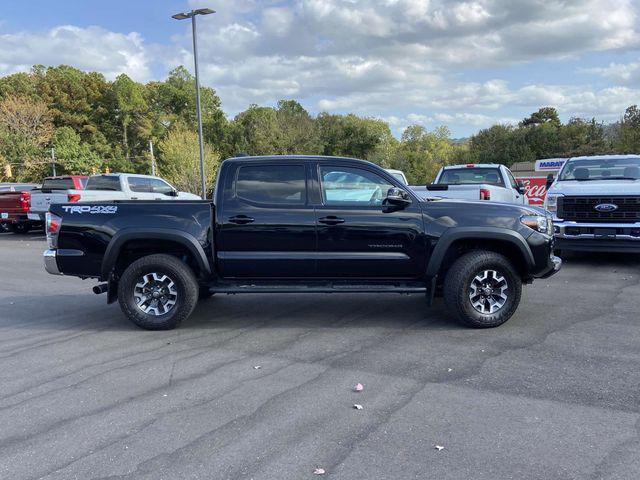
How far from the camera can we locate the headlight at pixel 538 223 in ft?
19.7

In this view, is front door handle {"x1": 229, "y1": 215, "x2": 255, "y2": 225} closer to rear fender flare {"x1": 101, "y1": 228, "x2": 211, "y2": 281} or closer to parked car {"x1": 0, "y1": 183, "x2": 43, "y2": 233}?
rear fender flare {"x1": 101, "y1": 228, "x2": 211, "y2": 281}

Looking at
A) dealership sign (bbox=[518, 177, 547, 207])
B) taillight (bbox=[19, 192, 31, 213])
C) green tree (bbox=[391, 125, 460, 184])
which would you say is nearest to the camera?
taillight (bbox=[19, 192, 31, 213])

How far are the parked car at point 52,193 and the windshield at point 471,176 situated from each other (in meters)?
9.63

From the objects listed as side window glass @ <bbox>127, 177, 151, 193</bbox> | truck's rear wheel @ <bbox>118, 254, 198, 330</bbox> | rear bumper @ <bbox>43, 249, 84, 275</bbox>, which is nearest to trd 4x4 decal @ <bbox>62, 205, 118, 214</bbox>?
rear bumper @ <bbox>43, 249, 84, 275</bbox>

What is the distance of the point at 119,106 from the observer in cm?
6347

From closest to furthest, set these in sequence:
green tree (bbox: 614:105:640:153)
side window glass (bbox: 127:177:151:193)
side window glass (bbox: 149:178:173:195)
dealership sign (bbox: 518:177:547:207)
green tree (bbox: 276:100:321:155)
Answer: side window glass (bbox: 127:177:151:193) → side window glass (bbox: 149:178:173:195) → dealership sign (bbox: 518:177:547:207) → green tree (bbox: 614:105:640:153) → green tree (bbox: 276:100:321:155)

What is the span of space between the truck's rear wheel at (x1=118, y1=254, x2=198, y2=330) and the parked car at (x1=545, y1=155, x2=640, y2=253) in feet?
22.6

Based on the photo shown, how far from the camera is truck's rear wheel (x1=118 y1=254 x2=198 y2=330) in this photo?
6.05 meters

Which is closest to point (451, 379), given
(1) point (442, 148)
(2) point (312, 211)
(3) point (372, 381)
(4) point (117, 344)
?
(3) point (372, 381)

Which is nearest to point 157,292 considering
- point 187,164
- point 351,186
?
point 351,186

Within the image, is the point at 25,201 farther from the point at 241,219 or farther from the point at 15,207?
the point at 241,219

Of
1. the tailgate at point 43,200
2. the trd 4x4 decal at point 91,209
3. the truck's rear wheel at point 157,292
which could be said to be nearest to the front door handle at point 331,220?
the truck's rear wheel at point 157,292

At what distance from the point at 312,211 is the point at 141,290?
6.90ft

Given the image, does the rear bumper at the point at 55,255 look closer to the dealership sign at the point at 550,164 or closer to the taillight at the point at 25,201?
the taillight at the point at 25,201
